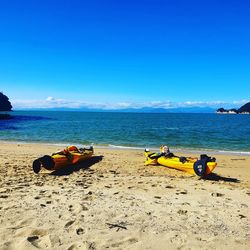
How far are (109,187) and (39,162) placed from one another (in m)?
4.09

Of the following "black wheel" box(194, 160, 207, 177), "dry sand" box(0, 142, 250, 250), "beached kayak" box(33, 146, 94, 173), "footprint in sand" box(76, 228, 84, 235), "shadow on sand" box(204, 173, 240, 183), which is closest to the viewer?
"dry sand" box(0, 142, 250, 250)

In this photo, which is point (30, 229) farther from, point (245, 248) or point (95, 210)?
point (245, 248)

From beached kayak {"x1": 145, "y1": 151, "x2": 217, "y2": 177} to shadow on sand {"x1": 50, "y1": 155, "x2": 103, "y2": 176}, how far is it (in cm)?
308

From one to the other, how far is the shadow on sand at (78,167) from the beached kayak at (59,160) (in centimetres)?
17

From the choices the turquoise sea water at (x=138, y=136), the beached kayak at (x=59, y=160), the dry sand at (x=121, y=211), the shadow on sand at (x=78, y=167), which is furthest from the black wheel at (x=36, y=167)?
the turquoise sea water at (x=138, y=136)

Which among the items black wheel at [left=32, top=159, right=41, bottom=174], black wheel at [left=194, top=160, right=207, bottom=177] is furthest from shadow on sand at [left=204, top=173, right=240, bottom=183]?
black wheel at [left=32, top=159, right=41, bottom=174]

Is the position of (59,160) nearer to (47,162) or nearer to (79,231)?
(47,162)

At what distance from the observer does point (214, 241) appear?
248 inches

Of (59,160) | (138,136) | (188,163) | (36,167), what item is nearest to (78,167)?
(59,160)

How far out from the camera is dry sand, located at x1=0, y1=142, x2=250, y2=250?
6.21 meters

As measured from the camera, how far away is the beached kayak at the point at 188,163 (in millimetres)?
13086

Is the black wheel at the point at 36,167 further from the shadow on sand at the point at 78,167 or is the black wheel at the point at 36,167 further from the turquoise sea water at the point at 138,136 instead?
the turquoise sea water at the point at 138,136

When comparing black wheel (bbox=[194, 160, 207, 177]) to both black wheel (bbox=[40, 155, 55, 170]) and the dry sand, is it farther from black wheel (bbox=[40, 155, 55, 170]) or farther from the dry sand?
black wheel (bbox=[40, 155, 55, 170])

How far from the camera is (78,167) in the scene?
1551 centimetres
